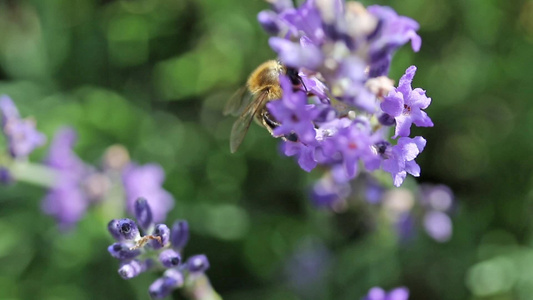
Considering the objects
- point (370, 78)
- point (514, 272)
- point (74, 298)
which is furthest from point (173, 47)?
point (370, 78)

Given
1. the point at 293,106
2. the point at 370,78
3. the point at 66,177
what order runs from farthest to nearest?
the point at 66,177 < the point at 370,78 < the point at 293,106

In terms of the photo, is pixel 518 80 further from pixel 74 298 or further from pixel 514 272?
pixel 74 298

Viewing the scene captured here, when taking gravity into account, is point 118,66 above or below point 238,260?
above

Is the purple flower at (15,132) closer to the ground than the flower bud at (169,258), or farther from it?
closer to the ground

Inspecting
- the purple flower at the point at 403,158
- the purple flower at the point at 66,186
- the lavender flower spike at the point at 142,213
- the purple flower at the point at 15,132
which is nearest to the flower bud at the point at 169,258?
the lavender flower spike at the point at 142,213

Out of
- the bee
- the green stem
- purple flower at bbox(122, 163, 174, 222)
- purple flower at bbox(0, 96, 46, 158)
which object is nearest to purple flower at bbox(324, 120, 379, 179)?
the bee

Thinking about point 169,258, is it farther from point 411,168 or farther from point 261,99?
point 411,168

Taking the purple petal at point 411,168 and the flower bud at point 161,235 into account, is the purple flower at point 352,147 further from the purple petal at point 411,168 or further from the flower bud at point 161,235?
the flower bud at point 161,235
